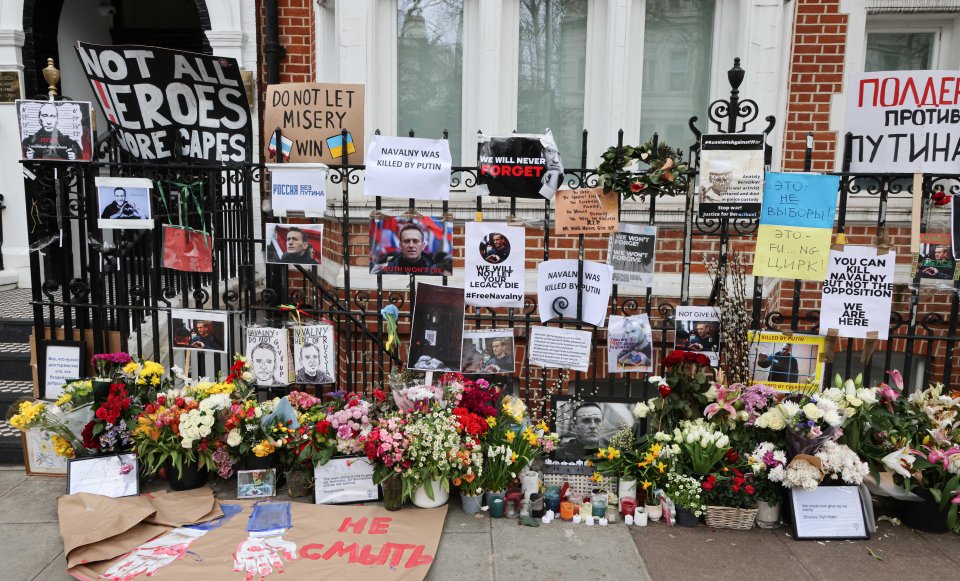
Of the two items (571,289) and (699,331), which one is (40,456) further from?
(699,331)

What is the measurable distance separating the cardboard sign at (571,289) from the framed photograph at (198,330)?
77.1 inches

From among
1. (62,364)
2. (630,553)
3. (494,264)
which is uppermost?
(494,264)

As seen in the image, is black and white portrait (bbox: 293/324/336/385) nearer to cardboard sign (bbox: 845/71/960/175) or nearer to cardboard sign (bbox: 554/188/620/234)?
cardboard sign (bbox: 554/188/620/234)

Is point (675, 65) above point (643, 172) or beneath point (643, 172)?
above

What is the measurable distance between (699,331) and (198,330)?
304 cm

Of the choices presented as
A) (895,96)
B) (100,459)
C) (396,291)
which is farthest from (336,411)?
(895,96)

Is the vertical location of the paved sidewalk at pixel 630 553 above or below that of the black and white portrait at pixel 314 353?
below

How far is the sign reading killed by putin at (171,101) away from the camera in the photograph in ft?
13.0

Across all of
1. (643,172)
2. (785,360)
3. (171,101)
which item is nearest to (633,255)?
(643,172)

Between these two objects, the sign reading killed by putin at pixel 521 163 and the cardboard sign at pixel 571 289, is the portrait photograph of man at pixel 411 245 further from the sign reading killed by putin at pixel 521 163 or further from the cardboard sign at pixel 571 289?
the cardboard sign at pixel 571 289

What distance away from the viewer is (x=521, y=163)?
146 inches

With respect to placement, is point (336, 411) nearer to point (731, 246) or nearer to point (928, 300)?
point (731, 246)

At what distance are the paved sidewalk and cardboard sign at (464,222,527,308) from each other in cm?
122

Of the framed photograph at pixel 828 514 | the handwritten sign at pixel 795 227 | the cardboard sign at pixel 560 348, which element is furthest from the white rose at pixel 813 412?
the cardboard sign at pixel 560 348
